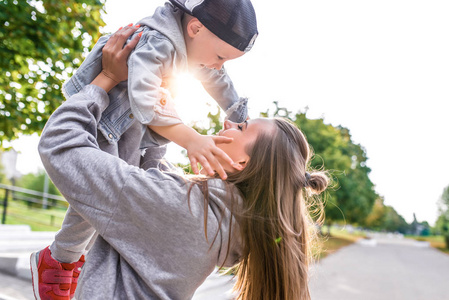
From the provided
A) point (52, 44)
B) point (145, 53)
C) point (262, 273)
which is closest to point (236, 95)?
point (145, 53)

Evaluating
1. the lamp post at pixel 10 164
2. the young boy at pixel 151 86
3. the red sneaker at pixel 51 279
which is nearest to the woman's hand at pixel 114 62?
the young boy at pixel 151 86

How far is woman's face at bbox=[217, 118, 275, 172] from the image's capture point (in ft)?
5.52

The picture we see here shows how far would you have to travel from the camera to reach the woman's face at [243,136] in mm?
1684

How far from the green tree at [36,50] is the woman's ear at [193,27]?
4461 mm

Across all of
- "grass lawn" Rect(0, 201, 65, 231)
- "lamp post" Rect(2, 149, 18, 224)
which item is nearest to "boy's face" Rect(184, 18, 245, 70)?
"grass lawn" Rect(0, 201, 65, 231)

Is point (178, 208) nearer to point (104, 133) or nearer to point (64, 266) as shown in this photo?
point (104, 133)

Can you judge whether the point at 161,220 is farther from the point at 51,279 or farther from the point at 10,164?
the point at 10,164

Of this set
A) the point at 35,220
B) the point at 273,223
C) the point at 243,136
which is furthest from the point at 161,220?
the point at 35,220

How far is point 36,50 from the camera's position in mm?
5844

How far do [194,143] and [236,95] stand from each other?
2.85 feet

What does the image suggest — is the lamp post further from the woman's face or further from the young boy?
the woman's face

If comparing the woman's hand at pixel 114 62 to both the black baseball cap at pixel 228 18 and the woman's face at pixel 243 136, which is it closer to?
the black baseball cap at pixel 228 18

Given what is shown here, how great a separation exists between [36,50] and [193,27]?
15.8 feet

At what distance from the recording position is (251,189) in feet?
5.14
